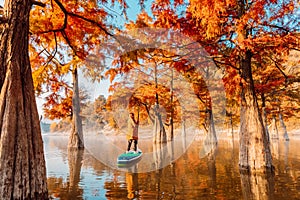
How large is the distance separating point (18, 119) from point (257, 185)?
222 inches

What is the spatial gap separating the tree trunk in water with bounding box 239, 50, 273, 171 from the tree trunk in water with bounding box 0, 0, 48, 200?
627 cm

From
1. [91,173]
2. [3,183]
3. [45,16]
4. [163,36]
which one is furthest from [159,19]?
[3,183]

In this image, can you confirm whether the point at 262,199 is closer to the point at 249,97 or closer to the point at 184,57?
the point at 249,97

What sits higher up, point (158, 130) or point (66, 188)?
point (158, 130)

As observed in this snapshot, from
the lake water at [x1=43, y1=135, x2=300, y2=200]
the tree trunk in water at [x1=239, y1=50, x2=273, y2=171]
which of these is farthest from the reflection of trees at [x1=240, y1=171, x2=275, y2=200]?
the tree trunk in water at [x1=239, y1=50, x2=273, y2=171]

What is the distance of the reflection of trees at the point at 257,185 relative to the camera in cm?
537

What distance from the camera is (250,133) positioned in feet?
27.3

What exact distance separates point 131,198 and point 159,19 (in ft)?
17.8

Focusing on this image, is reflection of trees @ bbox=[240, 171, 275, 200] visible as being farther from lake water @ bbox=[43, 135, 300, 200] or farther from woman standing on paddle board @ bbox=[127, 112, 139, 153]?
woman standing on paddle board @ bbox=[127, 112, 139, 153]

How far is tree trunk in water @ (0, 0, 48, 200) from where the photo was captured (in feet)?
Result: 14.0

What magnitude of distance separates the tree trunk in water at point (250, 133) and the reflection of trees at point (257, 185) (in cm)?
39

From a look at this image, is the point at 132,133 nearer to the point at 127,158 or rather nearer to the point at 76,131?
the point at 127,158

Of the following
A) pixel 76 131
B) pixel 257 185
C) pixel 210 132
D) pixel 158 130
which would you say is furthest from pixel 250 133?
pixel 210 132

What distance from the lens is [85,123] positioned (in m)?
18.9
